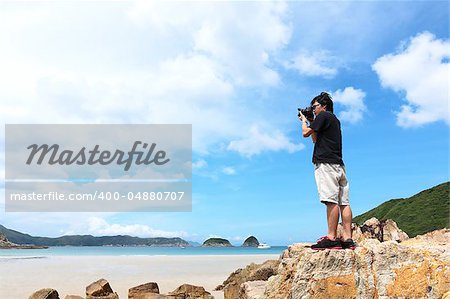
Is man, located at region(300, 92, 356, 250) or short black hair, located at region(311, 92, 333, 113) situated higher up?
short black hair, located at region(311, 92, 333, 113)

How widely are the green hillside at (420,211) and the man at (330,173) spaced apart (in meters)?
99.3

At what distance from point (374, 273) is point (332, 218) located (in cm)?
119

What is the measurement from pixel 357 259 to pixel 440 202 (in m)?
119

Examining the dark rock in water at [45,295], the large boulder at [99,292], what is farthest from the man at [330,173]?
the large boulder at [99,292]

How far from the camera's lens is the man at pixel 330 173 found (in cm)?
846

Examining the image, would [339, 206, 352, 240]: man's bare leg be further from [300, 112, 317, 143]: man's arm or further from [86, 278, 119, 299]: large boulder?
[86, 278, 119, 299]: large boulder

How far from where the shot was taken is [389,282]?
25.7ft

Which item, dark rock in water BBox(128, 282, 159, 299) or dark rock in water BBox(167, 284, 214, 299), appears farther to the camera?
dark rock in water BBox(128, 282, 159, 299)

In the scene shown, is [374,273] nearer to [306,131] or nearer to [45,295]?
[306,131]

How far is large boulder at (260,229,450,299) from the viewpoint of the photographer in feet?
25.3

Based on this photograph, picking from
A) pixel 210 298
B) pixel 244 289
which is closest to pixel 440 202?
pixel 210 298

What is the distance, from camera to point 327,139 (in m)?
8.78

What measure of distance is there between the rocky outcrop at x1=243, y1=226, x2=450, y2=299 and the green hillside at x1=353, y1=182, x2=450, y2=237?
99318mm

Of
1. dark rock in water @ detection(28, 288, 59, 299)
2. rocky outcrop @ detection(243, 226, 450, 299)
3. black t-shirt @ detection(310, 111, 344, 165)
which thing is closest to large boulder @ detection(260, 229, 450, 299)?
rocky outcrop @ detection(243, 226, 450, 299)
